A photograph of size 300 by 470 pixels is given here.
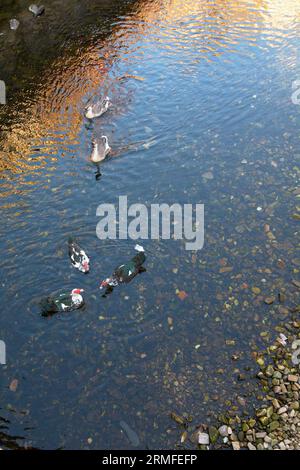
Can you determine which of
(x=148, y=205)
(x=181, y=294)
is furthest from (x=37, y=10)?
(x=181, y=294)

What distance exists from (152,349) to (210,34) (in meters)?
16.7

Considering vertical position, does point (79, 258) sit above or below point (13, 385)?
above

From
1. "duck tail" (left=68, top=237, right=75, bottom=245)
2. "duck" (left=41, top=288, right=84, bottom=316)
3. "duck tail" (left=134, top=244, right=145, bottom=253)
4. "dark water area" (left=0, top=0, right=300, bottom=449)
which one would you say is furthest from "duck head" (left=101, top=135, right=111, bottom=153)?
"duck" (left=41, top=288, right=84, bottom=316)

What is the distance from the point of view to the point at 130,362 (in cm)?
917

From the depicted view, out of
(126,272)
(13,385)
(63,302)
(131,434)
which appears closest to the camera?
(131,434)

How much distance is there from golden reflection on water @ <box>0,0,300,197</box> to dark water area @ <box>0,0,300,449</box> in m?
0.10

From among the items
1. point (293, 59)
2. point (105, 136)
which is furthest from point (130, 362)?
point (293, 59)

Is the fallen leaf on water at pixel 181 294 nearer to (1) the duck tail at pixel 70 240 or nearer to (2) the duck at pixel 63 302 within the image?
(2) the duck at pixel 63 302

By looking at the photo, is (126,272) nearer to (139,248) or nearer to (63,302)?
(139,248)

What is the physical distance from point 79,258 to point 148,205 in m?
2.88

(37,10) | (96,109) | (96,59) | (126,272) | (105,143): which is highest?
(37,10)

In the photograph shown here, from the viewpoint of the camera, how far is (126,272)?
1045 centimetres

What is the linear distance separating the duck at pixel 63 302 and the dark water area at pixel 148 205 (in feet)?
0.76
